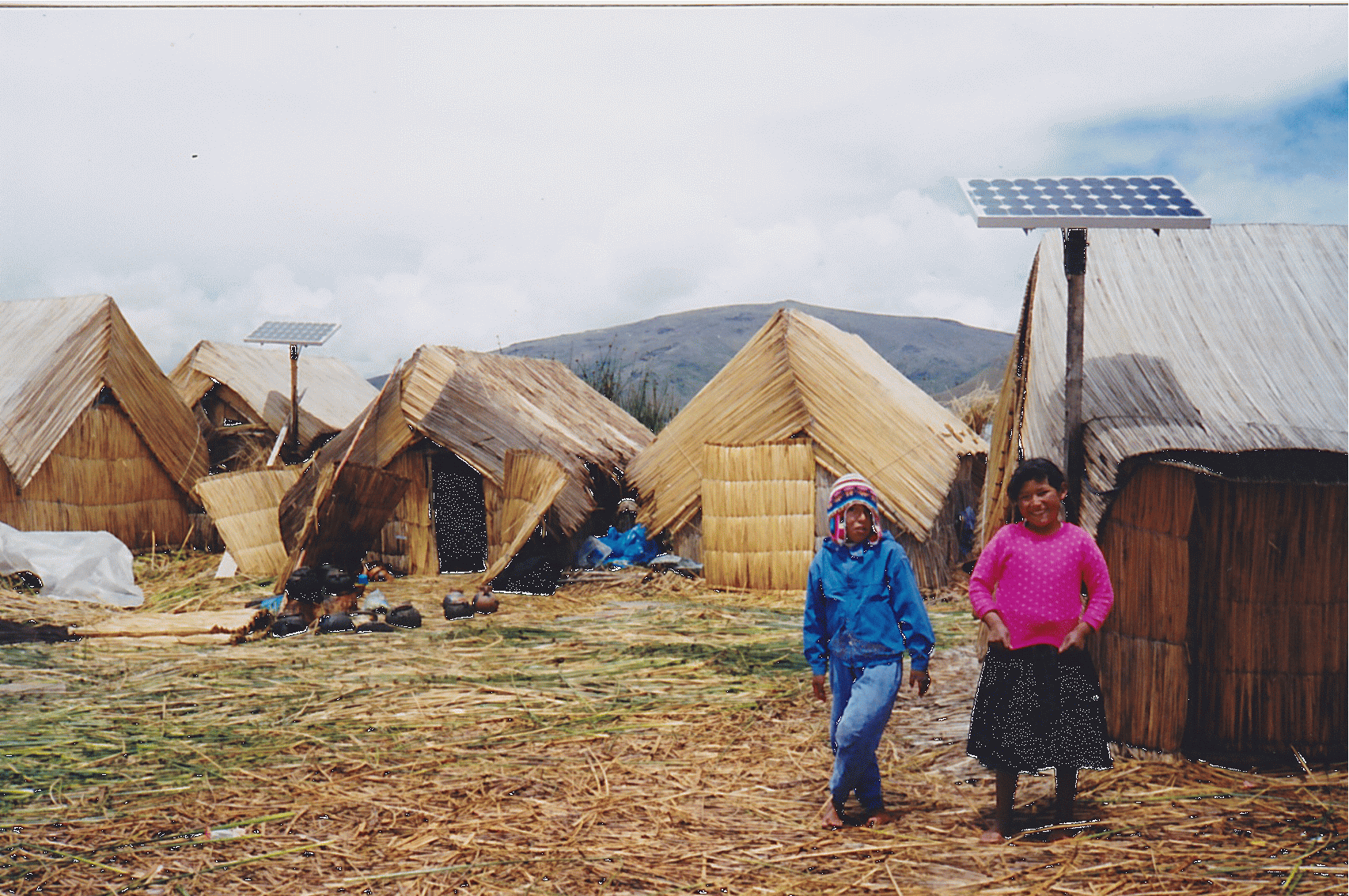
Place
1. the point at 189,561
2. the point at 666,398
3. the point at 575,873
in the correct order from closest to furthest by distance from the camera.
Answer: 1. the point at 575,873
2. the point at 189,561
3. the point at 666,398

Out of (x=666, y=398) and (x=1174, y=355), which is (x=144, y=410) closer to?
(x=666, y=398)

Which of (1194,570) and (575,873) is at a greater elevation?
(1194,570)

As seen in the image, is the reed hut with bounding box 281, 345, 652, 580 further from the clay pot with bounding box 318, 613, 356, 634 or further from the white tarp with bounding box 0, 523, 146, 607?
the clay pot with bounding box 318, 613, 356, 634

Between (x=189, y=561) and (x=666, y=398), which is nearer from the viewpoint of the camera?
(x=189, y=561)

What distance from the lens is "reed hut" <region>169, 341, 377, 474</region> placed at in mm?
16891

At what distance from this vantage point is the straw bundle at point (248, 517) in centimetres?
1077

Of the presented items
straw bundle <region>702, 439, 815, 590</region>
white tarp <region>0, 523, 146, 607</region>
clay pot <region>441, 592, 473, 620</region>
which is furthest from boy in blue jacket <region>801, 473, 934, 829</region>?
white tarp <region>0, 523, 146, 607</region>

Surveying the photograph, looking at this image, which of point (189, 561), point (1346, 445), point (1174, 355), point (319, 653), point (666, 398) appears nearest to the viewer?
point (1346, 445)

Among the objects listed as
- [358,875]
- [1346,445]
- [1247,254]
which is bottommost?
[358,875]

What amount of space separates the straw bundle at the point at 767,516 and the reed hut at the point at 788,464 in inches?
0.4

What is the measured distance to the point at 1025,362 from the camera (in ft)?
16.2

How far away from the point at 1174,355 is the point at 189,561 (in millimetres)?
10978

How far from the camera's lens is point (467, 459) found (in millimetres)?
10289

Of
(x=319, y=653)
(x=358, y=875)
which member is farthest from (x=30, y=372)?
(x=358, y=875)
